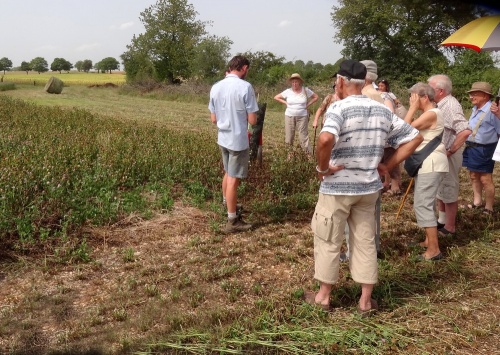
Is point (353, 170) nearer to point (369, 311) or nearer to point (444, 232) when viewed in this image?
point (369, 311)

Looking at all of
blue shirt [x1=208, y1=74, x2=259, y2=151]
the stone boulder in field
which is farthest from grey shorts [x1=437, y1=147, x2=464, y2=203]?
the stone boulder in field

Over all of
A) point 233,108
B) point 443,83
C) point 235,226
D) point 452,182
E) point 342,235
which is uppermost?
point 443,83

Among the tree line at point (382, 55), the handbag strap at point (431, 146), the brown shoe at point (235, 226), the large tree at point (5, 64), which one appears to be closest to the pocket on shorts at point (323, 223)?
the handbag strap at point (431, 146)

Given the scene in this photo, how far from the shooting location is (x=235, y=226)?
16.7 feet

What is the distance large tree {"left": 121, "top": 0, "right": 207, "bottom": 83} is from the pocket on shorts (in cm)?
4898

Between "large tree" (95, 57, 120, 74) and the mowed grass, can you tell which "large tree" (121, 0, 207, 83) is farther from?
the mowed grass

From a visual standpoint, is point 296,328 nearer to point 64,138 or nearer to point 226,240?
point 226,240

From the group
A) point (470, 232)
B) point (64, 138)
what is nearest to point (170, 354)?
point (470, 232)

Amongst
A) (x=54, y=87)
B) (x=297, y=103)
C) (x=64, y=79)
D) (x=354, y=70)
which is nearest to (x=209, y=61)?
(x=54, y=87)

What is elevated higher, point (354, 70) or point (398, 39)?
point (398, 39)

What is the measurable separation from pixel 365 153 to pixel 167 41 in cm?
5391

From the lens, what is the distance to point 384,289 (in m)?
3.72

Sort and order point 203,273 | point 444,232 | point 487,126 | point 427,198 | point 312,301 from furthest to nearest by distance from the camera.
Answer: point 487,126 < point 444,232 < point 427,198 < point 203,273 < point 312,301

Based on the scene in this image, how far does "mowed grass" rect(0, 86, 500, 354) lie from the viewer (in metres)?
3.01
